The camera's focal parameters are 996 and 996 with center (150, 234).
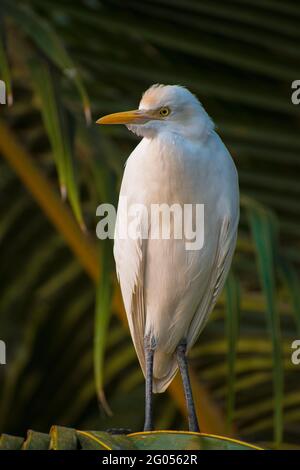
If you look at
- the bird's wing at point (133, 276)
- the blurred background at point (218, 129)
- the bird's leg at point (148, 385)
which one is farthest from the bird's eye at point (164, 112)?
the blurred background at point (218, 129)

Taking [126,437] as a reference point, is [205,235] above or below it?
above

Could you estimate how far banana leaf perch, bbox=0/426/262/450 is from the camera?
4.10 feet

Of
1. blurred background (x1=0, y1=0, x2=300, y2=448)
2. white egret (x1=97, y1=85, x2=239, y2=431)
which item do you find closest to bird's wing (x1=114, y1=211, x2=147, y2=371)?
white egret (x1=97, y1=85, x2=239, y2=431)

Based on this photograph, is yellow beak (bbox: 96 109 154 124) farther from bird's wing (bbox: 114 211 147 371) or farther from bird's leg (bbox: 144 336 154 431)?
bird's leg (bbox: 144 336 154 431)

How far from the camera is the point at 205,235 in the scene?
1.86 metres

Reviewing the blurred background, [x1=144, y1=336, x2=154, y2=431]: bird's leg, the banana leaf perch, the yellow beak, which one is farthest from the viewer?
the blurred background

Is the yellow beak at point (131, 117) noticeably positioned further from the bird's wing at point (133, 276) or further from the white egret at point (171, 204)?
the bird's wing at point (133, 276)

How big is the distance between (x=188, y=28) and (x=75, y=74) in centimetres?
87

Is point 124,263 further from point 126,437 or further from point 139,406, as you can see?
point 139,406

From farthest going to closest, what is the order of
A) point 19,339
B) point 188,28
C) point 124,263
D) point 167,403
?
point 19,339, point 167,403, point 188,28, point 124,263

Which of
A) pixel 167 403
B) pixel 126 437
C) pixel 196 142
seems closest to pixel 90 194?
pixel 167 403

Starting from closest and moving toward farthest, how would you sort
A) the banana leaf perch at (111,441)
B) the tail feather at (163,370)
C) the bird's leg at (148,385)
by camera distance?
the banana leaf perch at (111,441) < the bird's leg at (148,385) < the tail feather at (163,370)

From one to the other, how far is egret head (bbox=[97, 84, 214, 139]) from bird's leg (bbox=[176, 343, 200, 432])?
46 centimetres

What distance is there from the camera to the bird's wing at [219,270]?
6.15 feet
